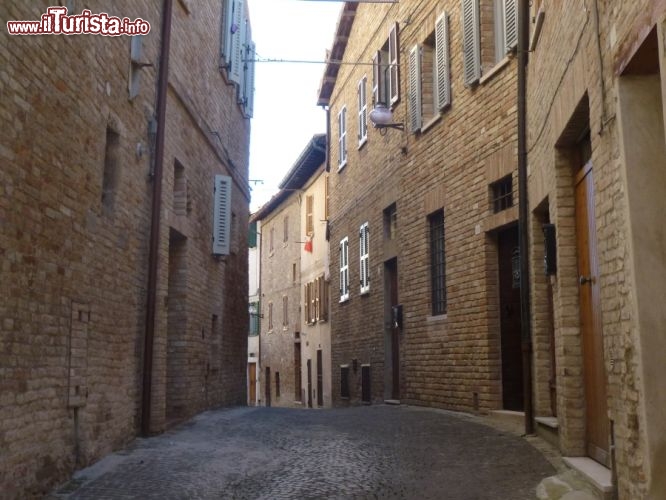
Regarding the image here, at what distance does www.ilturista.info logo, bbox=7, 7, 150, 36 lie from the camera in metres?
6.00

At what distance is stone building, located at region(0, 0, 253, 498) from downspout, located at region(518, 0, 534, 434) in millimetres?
4200

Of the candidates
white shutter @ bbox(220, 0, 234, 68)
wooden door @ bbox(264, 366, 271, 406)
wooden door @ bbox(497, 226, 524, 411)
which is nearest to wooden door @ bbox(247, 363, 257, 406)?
wooden door @ bbox(264, 366, 271, 406)

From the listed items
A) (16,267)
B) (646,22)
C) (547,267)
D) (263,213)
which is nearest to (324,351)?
(263,213)

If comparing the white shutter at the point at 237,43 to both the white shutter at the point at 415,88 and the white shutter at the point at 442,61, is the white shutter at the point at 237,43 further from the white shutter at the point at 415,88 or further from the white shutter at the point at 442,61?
the white shutter at the point at 442,61

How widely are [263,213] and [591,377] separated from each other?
90.5 ft

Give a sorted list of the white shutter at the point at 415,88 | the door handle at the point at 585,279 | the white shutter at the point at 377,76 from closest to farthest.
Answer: the door handle at the point at 585,279, the white shutter at the point at 415,88, the white shutter at the point at 377,76

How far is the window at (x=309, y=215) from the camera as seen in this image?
26.5 metres

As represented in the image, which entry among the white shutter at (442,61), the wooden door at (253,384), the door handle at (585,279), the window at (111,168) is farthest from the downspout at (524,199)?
the wooden door at (253,384)

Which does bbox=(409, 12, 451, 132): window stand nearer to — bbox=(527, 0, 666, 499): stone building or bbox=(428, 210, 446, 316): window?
bbox=(428, 210, 446, 316): window

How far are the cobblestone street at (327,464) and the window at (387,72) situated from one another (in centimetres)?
702

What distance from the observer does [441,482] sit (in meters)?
6.76

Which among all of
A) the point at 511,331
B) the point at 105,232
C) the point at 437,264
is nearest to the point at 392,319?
the point at 437,264

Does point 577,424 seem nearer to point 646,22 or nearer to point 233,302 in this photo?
point 646,22

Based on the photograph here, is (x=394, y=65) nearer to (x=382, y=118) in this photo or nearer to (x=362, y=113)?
(x=382, y=118)
